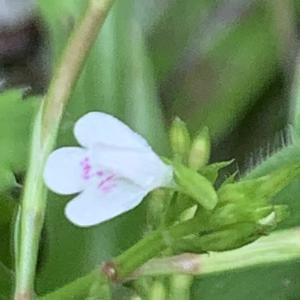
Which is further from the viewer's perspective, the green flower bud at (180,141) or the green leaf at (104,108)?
the green leaf at (104,108)

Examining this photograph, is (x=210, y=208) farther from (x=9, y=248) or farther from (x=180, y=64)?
(x=180, y=64)

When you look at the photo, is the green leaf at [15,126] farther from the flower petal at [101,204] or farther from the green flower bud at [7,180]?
the flower petal at [101,204]

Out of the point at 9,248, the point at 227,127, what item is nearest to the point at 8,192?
the point at 9,248

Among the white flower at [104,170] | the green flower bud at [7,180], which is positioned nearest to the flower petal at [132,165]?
the white flower at [104,170]

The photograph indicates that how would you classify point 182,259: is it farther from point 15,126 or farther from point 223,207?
point 15,126

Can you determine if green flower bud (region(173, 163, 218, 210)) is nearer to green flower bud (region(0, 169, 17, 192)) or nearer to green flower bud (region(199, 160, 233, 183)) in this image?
green flower bud (region(199, 160, 233, 183))

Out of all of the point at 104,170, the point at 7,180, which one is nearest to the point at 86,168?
the point at 104,170
